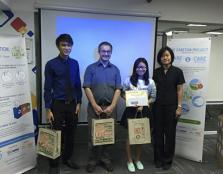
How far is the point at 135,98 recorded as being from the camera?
3.01 m

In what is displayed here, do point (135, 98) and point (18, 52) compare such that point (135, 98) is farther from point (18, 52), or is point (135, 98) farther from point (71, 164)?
point (18, 52)

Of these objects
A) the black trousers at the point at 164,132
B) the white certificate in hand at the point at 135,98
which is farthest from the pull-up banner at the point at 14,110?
the black trousers at the point at 164,132

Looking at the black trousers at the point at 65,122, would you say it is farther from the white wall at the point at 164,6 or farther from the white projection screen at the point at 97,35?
the white wall at the point at 164,6

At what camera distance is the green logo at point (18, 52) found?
285 centimetres

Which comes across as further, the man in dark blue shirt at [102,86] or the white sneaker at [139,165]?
the white sneaker at [139,165]

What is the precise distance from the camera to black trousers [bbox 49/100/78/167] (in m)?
2.97

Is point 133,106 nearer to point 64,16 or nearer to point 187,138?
point 187,138

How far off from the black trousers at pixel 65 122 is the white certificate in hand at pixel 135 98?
641 mm

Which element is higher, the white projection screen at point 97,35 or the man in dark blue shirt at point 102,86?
the white projection screen at point 97,35

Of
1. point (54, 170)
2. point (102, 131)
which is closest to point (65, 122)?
point (102, 131)

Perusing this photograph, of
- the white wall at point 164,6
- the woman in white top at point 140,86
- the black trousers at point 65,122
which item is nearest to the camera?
the black trousers at point 65,122

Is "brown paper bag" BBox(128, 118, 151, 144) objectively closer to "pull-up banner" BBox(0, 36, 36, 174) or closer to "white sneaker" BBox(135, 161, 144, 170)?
"white sneaker" BBox(135, 161, 144, 170)

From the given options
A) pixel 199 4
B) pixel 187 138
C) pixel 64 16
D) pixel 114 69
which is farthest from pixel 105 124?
pixel 199 4

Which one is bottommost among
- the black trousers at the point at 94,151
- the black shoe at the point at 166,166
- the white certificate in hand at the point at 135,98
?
the black shoe at the point at 166,166
